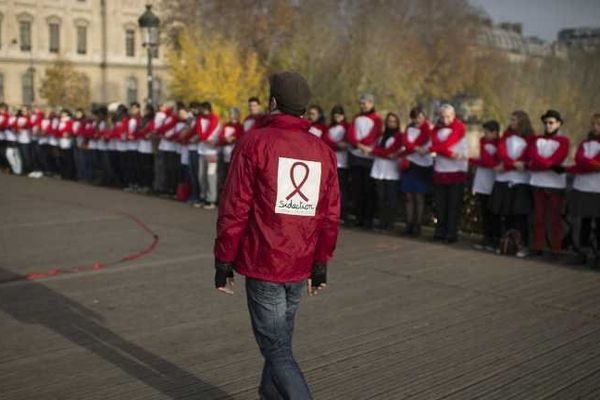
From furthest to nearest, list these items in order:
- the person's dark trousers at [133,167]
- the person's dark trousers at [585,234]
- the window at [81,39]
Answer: the window at [81,39], the person's dark trousers at [133,167], the person's dark trousers at [585,234]

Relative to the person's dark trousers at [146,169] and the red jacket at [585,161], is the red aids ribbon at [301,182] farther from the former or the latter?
the person's dark trousers at [146,169]

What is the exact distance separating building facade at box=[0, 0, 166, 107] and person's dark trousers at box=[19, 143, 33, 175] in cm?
5948

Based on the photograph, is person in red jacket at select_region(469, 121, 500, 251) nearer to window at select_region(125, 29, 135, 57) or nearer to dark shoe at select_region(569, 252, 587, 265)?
dark shoe at select_region(569, 252, 587, 265)

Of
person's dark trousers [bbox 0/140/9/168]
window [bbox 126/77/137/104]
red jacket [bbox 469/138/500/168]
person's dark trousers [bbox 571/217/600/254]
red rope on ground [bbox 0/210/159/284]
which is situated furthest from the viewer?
window [bbox 126/77/137/104]

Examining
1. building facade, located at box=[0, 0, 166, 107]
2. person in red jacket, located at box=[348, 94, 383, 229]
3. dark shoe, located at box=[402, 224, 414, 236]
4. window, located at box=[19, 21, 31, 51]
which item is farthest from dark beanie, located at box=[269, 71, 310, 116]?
window, located at box=[19, 21, 31, 51]

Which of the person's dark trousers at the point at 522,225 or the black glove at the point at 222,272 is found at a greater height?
the black glove at the point at 222,272

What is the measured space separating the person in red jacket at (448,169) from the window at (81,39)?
81.3 metres

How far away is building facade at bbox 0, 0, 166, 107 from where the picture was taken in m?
80.8

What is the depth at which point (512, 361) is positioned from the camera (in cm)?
625

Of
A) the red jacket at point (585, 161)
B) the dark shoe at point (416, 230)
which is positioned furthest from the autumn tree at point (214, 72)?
the red jacket at point (585, 161)

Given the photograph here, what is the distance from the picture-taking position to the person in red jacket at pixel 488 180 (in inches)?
440

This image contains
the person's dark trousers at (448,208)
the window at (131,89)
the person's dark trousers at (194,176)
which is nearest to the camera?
the person's dark trousers at (448,208)

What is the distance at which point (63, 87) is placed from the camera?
227 feet

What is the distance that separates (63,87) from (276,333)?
2710 inches
